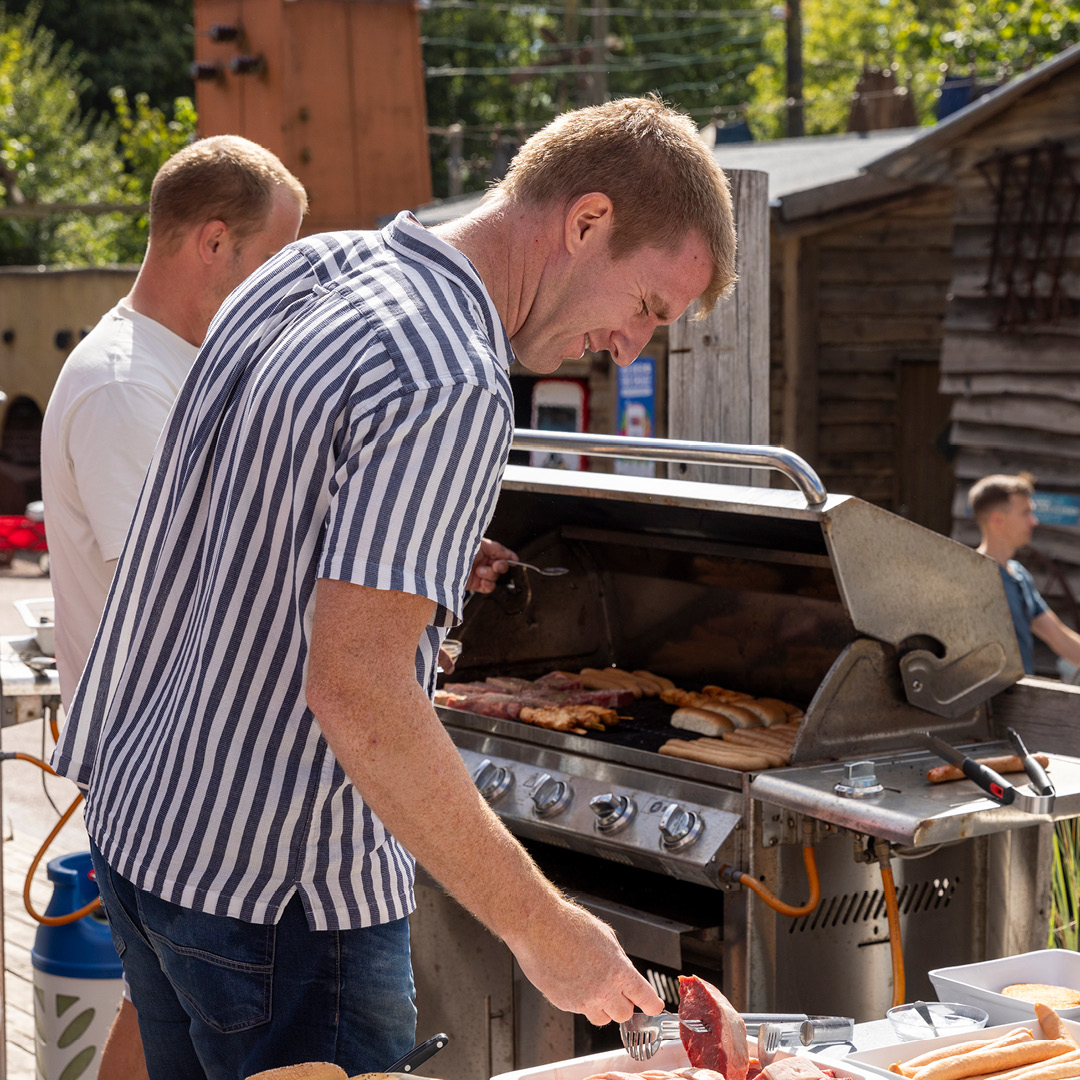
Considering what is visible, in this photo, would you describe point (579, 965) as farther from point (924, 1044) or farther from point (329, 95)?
point (329, 95)

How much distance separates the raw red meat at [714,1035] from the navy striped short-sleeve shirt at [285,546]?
41cm

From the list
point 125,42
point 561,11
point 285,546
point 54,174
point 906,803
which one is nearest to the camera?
point 285,546

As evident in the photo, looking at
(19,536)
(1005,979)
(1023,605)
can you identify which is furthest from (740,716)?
(19,536)

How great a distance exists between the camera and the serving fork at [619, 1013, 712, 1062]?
1788mm

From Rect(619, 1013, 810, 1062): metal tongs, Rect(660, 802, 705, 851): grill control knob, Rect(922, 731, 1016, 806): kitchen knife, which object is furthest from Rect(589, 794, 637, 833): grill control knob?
Rect(619, 1013, 810, 1062): metal tongs

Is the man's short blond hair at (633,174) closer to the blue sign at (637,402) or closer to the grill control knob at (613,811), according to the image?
the grill control knob at (613,811)

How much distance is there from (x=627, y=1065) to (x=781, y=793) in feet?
2.95

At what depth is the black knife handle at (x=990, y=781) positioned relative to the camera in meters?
2.65

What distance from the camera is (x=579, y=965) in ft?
5.32

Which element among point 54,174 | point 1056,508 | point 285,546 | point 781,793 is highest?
point 54,174

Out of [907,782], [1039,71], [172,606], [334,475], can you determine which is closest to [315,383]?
[334,475]

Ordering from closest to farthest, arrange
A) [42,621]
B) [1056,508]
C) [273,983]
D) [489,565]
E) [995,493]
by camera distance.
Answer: [273,983], [489,565], [42,621], [995,493], [1056,508]

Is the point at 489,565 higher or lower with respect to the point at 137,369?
lower

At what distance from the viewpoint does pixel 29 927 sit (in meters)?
5.31
